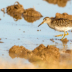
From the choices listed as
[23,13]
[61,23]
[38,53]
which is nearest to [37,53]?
[38,53]

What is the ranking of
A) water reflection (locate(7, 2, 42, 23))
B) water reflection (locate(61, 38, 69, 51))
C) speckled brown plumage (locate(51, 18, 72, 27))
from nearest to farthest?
1. water reflection (locate(61, 38, 69, 51))
2. speckled brown plumage (locate(51, 18, 72, 27))
3. water reflection (locate(7, 2, 42, 23))

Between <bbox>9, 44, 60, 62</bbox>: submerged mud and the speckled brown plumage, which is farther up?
the speckled brown plumage

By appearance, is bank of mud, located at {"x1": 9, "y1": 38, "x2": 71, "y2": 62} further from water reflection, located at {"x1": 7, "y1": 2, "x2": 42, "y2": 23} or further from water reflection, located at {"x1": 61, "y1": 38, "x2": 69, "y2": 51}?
water reflection, located at {"x1": 7, "y1": 2, "x2": 42, "y2": 23}

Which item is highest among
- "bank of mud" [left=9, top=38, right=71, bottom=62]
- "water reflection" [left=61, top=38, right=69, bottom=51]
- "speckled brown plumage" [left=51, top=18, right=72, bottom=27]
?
"speckled brown plumage" [left=51, top=18, right=72, bottom=27]

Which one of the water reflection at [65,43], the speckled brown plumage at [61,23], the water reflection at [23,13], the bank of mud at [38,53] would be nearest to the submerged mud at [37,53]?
the bank of mud at [38,53]

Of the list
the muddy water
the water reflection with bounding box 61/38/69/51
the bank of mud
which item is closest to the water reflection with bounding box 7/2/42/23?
the muddy water

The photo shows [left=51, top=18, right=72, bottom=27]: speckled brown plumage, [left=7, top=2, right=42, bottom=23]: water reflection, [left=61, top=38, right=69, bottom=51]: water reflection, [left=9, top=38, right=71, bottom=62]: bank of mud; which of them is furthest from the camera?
[left=7, top=2, right=42, bottom=23]: water reflection

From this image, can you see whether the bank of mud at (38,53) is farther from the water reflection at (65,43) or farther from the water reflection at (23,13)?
the water reflection at (23,13)

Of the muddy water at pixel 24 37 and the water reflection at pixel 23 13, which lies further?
the water reflection at pixel 23 13

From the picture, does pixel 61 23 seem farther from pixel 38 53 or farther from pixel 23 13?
pixel 23 13

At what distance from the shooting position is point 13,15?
70.3 ft

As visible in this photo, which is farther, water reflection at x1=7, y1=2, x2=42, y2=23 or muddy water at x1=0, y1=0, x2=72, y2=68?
water reflection at x1=7, y1=2, x2=42, y2=23

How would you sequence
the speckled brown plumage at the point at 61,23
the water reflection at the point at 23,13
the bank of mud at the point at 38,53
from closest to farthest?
the bank of mud at the point at 38,53
the speckled brown plumage at the point at 61,23
the water reflection at the point at 23,13

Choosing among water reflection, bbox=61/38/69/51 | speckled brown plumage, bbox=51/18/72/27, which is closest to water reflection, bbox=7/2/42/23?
speckled brown plumage, bbox=51/18/72/27
